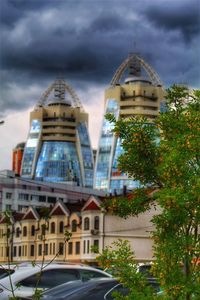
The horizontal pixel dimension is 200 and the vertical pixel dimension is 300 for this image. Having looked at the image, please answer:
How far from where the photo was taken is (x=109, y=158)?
6678 inches

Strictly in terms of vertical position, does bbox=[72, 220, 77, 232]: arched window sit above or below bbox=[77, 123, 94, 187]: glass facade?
below

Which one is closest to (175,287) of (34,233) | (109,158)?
(34,233)

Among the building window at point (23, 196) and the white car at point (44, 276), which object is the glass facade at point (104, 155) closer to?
the building window at point (23, 196)

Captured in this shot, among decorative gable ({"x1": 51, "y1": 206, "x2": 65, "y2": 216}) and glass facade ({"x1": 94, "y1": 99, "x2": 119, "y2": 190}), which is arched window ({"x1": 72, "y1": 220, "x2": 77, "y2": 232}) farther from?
glass facade ({"x1": 94, "y1": 99, "x2": 119, "y2": 190})

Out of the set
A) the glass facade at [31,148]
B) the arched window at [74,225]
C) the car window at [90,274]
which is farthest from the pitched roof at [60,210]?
the glass facade at [31,148]

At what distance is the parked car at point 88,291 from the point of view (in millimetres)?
12705

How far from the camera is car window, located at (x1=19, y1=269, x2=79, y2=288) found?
15609 millimetres

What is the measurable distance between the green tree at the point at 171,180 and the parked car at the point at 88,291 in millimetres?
3356

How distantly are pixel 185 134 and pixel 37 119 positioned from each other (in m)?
181

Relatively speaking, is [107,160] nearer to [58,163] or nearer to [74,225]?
[58,163]

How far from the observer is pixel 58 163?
603 feet

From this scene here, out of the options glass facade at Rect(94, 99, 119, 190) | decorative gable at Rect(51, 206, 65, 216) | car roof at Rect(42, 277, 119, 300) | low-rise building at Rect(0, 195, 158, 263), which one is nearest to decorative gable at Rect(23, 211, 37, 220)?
low-rise building at Rect(0, 195, 158, 263)

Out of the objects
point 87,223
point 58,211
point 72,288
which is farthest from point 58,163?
point 72,288

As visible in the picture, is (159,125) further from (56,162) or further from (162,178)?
(56,162)
